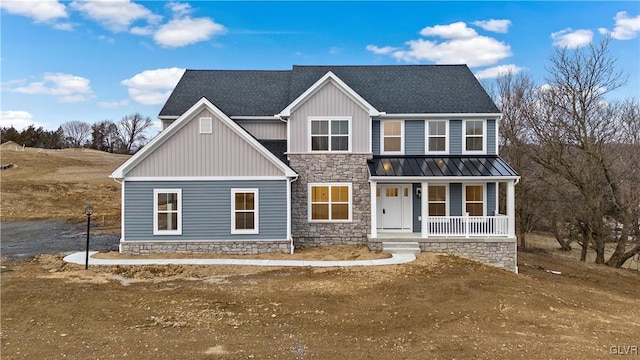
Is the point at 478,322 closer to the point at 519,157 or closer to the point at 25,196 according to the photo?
the point at 519,157

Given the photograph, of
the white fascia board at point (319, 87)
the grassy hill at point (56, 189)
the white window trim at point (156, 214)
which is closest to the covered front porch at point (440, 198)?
the white fascia board at point (319, 87)

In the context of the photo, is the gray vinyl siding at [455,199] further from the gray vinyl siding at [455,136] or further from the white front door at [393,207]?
the white front door at [393,207]

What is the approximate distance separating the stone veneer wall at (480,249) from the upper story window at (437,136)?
13.7ft

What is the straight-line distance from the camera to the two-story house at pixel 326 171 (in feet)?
49.4

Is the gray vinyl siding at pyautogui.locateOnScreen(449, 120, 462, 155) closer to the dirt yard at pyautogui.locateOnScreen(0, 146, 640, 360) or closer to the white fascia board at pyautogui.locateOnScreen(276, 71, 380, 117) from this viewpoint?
the white fascia board at pyautogui.locateOnScreen(276, 71, 380, 117)

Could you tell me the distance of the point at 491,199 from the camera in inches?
671

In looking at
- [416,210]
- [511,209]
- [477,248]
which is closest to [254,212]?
[416,210]

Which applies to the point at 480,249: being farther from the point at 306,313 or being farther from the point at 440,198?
the point at 306,313

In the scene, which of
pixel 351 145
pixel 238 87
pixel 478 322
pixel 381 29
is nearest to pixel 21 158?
pixel 238 87

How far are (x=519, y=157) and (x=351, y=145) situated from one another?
15.6m

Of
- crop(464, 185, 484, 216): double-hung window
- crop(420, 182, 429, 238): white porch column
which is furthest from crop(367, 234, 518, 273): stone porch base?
crop(464, 185, 484, 216): double-hung window

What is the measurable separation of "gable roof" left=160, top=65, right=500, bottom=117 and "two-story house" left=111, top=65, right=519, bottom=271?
92 millimetres

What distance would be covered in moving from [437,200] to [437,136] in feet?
9.18

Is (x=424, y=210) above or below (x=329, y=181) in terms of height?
below
